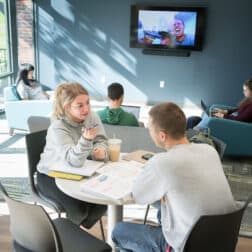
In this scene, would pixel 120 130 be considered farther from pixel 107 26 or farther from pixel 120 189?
pixel 107 26

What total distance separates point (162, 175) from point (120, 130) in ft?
6.06

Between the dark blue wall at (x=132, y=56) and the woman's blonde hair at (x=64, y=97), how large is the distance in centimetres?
511

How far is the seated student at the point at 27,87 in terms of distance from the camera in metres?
5.27

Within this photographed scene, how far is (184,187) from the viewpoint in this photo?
155 cm

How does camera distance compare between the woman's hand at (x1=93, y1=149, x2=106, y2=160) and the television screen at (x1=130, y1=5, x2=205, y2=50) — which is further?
the television screen at (x1=130, y1=5, x2=205, y2=50)

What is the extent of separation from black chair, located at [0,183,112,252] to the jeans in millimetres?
84

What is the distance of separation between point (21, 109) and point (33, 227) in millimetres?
3680

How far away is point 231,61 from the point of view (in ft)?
23.0

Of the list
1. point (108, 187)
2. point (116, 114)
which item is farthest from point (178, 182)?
point (116, 114)

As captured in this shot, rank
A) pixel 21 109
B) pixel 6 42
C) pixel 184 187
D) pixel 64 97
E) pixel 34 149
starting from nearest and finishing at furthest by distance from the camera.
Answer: pixel 184 187 → pixel 64 97 → pixel 34 149 → pixel 21 109 → pixel 6 42

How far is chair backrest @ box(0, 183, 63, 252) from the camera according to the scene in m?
1.53

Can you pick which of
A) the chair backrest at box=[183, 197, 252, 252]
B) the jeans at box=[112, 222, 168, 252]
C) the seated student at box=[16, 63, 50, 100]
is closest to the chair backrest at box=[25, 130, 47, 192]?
the jeans at box=[112, 222, 168, 252]

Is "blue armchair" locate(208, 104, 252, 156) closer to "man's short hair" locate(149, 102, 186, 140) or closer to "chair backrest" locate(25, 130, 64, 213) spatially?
"chair backrest" locate(25, 130, 64, 213)

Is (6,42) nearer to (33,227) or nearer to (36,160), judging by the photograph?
(36,160)
